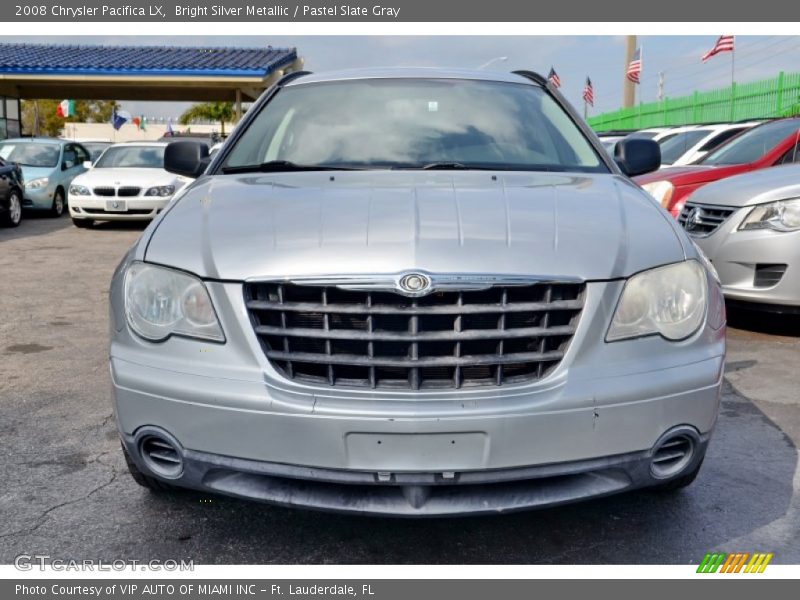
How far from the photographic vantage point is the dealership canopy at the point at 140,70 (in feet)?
68.3

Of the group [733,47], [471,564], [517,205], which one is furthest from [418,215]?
[733,47]

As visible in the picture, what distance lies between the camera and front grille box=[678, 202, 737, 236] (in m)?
5.95

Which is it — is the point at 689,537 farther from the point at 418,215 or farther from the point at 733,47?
the point at 733,47

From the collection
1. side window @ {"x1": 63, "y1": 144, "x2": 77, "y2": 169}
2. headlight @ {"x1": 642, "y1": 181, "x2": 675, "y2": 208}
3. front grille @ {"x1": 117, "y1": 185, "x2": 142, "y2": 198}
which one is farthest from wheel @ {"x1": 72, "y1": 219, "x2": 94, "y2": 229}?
headlight @ {"x1": 642, "y1": 181, "x2": 675, "y2": 208}

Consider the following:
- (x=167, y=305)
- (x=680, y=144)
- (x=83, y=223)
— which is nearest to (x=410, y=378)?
(x=167, y=305)

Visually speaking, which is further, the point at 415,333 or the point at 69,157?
the point at 69,157

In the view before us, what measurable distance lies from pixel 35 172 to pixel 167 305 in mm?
13590

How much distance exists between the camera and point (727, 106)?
1991 centimetres

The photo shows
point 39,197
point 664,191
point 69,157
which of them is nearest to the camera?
point 664,191

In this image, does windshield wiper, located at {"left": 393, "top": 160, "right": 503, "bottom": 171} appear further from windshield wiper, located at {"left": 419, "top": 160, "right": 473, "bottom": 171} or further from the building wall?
the building wall

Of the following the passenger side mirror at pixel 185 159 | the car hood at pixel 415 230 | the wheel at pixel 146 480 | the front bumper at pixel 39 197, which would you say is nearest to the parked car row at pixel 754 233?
the car hood at pixel 415 230

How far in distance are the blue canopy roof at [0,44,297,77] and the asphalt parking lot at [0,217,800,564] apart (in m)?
18.0

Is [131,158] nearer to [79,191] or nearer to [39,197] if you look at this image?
[79,191]

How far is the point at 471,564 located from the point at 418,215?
1.10 meters
